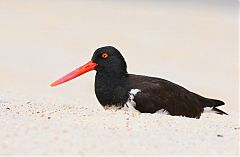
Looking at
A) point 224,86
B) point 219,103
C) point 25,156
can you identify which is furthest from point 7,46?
point 25,156

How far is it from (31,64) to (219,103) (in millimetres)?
8193

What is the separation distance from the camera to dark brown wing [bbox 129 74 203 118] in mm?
6797

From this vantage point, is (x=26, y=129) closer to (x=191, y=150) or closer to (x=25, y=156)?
(x=25, y=156)

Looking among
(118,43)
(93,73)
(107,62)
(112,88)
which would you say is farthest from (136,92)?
(118,43)

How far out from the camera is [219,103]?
301 inches

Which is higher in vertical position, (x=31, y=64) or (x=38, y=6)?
(x=38, y=6)

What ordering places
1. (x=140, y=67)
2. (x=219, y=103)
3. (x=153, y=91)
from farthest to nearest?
(x=140, y=67) → (x=219, y=103) → (x=153, y=91)

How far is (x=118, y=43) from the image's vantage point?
19.0 metres

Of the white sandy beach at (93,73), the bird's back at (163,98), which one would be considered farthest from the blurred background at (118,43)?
the bird's back at (163,98)

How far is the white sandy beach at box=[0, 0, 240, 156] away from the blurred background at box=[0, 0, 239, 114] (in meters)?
0.03

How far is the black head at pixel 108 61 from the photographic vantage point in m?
7.32

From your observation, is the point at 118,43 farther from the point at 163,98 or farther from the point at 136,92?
the point at 136,92

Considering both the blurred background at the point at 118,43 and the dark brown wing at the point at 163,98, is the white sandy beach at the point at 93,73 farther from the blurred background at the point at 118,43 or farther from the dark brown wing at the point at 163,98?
the dark brown wing at the point at 163,98

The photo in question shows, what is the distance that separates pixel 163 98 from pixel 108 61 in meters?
0.81
